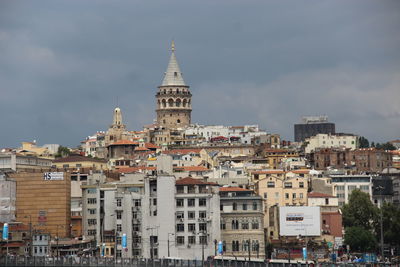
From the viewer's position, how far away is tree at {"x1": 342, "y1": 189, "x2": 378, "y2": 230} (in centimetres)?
16862

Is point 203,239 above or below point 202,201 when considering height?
below

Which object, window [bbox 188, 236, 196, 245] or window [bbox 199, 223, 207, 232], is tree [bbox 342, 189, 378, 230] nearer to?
window [bbox 199, 223, 207, 232]

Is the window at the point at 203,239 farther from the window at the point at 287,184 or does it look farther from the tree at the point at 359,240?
the window at the point at 287,184

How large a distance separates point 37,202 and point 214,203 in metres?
25.3

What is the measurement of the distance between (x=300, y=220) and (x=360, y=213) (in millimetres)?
16164

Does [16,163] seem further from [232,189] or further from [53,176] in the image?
[232,189]

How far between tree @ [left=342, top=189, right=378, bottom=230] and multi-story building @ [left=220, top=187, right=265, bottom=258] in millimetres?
21457

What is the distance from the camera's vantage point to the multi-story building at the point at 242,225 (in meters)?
147

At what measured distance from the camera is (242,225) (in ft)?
488

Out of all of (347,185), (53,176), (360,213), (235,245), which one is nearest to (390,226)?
(360,213)

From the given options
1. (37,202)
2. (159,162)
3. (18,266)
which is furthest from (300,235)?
(18,266)

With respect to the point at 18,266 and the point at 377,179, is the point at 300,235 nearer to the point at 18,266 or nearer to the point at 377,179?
the point at 377,179

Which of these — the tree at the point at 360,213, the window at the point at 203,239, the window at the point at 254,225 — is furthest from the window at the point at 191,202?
the tree at the point at 360,213

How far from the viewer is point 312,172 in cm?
19150
